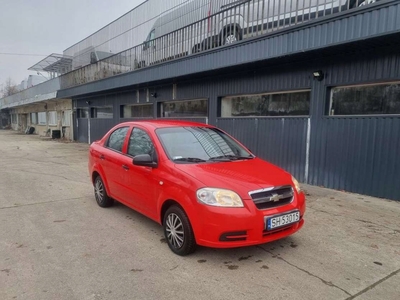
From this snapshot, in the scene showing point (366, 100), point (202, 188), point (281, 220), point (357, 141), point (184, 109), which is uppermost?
point (366, 100)

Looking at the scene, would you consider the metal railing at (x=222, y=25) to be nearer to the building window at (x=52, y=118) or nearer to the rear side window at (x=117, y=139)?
the rear side window at (x=117, y=139)

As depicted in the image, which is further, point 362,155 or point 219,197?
point 362,155

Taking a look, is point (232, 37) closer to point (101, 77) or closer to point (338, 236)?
point (338, 236)

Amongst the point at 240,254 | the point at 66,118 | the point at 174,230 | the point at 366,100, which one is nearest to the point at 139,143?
the point at 174,230

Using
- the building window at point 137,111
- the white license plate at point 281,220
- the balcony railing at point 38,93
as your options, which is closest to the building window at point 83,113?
the balcony railing at point 38,93

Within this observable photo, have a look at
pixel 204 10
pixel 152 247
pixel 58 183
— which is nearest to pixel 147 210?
pixel 152 247

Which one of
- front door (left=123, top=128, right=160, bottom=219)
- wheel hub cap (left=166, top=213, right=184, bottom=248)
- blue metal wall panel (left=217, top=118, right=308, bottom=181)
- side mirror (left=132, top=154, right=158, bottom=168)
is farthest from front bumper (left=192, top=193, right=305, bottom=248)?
blue metal wall panel (left=217, top=118, right=308, bottom=181)

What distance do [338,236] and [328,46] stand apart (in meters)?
3.80

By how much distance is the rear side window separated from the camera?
4.72m

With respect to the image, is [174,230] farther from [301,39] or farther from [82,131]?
[82,131]

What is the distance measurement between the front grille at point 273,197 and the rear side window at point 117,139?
253 centimetres

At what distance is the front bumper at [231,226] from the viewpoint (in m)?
2.94

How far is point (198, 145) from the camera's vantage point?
4055 mm

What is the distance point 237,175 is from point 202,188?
494mm
